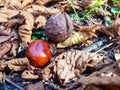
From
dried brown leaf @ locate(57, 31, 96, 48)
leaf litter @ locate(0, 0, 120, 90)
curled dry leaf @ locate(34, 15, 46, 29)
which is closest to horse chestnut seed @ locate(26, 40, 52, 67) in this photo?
leaf litter @ locate(0, 0, 120, 90)

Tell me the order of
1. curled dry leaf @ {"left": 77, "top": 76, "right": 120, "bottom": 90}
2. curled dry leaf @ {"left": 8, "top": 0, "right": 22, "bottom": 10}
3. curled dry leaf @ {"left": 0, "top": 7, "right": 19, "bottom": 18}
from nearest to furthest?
curled dry leaf @ {"left": 77, "top": 76, "right": 120, "bottom": 90} < curled dry leaf @ {"left": 0, "top": 7, "right": 19, "bottom": 18} < curled dry leaf @ {"left": 8, "top": 0, "right": 22, "bottom": 10}

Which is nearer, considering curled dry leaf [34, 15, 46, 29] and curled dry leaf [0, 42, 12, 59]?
curled dry leaf [0, 42, 12, 59]

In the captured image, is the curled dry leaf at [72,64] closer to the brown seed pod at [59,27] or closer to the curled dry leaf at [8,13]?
the brown seed pod at [59,27]

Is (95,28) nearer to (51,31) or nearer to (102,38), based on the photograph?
(102,38)

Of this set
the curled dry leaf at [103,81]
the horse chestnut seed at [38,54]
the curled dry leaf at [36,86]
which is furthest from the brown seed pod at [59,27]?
the curled dry leaf at [103,81]

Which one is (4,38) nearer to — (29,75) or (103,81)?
(29,75)

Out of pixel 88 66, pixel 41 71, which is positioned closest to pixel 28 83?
pixel 41 71

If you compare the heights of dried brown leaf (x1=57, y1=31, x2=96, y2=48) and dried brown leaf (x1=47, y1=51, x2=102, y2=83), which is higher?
dried brown leaf (x1=57, y1=31, x2=96, y2=48)

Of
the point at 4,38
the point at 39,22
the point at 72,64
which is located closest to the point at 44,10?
the point at 39,22

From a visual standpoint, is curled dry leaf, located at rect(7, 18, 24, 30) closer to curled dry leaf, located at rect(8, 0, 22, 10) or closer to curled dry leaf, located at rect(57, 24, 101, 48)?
curled dry leaf, located at rect(8, 0, 22, 10)
